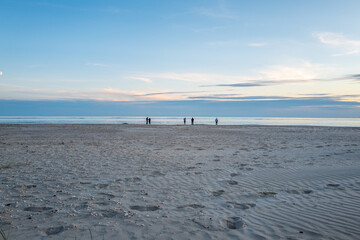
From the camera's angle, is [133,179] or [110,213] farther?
[133,179]

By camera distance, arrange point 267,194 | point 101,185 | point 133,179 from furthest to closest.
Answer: point 133,179 → point 101,185 → point 267,194

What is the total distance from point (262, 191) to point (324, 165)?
4673 mm

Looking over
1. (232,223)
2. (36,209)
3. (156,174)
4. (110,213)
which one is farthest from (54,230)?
(156,174)

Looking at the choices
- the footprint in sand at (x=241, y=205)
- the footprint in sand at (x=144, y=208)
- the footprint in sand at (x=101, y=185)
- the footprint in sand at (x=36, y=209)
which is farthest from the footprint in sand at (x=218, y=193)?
the footprint in sand at (x=36, y=209)

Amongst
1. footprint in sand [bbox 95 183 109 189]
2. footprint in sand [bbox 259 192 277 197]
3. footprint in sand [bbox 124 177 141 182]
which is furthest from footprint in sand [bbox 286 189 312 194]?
footprint in sand [bbox 95 183 109 189]

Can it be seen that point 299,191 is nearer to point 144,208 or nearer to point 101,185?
point 144,208

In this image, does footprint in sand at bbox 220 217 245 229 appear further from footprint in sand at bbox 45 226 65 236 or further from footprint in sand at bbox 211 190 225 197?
footprint in sand at bbox 45 226 65 236

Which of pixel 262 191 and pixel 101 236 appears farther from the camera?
pixel 262 191

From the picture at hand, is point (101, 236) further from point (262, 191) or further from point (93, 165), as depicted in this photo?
point (93, 165)

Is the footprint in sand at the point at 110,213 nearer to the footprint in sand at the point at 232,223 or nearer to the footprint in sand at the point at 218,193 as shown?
the footprint in sand at the point at 232,223

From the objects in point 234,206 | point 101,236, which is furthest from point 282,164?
point 101,236

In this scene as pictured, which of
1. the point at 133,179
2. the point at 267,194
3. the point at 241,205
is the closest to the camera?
the point at 241,205

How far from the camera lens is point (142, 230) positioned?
14.4 ft

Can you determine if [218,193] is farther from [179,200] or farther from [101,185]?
[101,185]
